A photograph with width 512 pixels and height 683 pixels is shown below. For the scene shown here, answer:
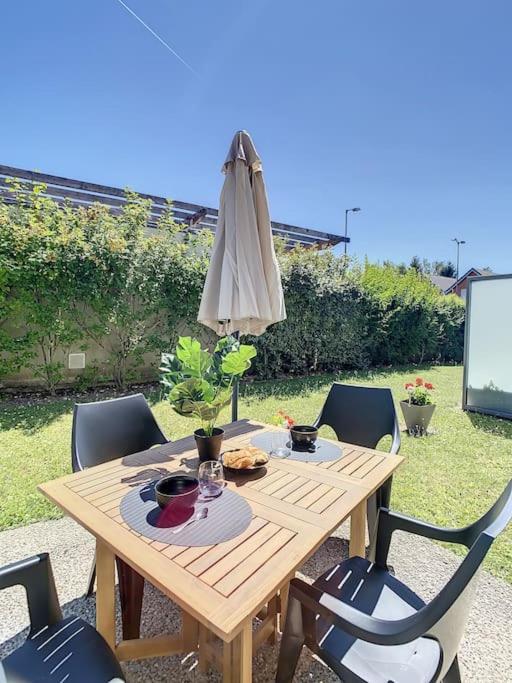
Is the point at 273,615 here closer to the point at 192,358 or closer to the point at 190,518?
the point at 190,518

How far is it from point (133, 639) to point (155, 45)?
6.77 meters

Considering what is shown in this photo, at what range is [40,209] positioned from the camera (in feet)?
18.3

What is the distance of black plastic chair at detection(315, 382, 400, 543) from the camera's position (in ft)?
8.94

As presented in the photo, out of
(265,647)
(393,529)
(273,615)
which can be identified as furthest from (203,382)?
(265,647)

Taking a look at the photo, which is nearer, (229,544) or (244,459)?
(229,544)

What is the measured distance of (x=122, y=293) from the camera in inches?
231

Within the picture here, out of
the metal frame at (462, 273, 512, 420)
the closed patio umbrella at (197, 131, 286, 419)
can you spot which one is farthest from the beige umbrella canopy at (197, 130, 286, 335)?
the metal frame at (462, 273, 512, 420)

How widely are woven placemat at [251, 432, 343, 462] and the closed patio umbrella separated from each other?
0.99 metres

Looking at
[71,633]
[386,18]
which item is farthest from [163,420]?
[386,18]

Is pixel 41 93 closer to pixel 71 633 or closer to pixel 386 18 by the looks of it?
pixel 386 18

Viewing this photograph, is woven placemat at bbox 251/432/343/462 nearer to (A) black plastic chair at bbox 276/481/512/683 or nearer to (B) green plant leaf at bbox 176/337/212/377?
(A) black plastic chair at bbox 276/481/512/683

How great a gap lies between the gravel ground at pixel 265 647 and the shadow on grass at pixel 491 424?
3115mm

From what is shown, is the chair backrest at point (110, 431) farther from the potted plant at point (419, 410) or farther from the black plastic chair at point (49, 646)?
the potted plant at point (419, 410)

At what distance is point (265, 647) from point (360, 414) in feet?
5.57
